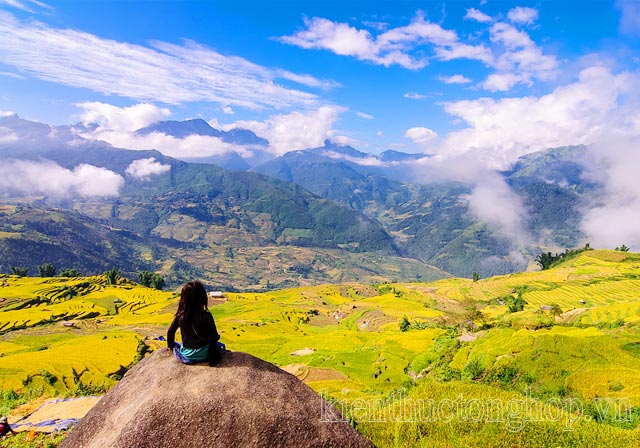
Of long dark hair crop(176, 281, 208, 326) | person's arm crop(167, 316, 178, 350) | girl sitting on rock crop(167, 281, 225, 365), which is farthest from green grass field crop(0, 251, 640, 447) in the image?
long dark hair crop(176, 281, 208, 326)

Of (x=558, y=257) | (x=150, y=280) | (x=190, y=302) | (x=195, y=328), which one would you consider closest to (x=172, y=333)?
(x=195, y=328)

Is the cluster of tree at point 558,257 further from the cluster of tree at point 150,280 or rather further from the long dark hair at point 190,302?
the long dark hair at point 190,302

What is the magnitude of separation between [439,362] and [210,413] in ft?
95.9

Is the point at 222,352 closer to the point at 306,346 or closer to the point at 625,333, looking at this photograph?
the point at 625,333

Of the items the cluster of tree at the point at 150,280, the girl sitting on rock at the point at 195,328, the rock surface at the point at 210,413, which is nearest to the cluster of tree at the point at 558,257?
the cluster of tree at the point at 150,280

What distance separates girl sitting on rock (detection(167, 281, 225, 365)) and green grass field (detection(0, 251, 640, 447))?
698 centimetres

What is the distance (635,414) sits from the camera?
1359 cm

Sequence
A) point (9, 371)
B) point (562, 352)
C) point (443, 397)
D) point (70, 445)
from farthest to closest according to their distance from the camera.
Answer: point (9, 371) → point (562, 352) → point (443, 397) → point (70, 445)

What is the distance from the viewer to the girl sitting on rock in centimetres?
846

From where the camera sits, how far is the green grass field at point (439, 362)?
12336 mm

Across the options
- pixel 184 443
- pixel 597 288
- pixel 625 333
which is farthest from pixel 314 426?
pixel 597 288

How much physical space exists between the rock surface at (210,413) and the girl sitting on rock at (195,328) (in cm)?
26

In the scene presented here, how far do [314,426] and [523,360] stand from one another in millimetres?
20072

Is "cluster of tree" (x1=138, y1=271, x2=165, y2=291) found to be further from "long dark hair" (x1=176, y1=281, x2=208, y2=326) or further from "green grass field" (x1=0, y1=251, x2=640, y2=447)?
"long dark hair" (x1=176, y1=281, x2=208, y2=326)
